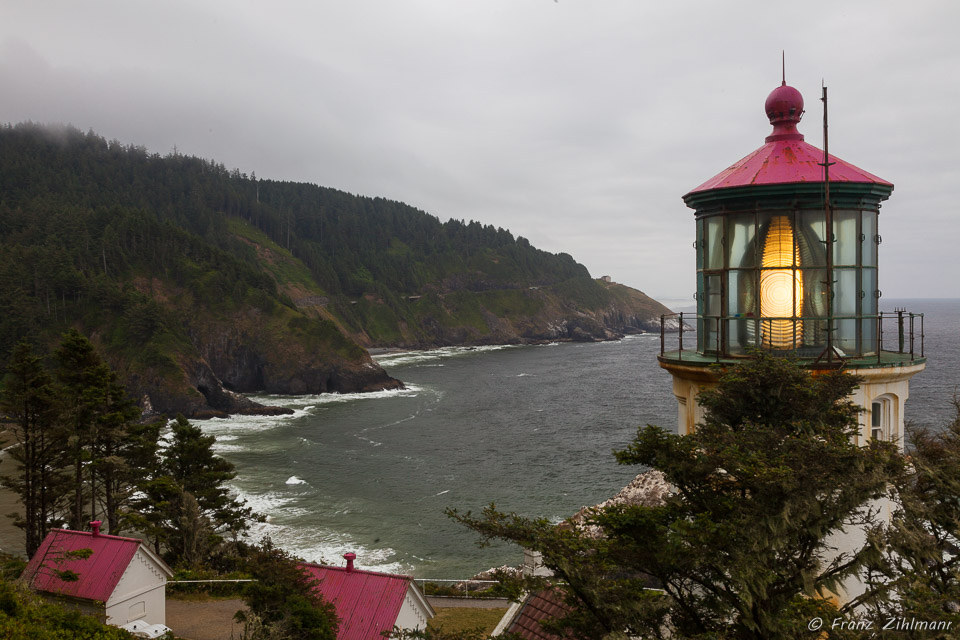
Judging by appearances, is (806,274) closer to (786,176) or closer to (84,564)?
(786,176)

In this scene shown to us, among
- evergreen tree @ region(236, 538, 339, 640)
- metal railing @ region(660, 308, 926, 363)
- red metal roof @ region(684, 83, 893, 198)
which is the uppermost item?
red metal roof @ region(684, 83, 893, 198)

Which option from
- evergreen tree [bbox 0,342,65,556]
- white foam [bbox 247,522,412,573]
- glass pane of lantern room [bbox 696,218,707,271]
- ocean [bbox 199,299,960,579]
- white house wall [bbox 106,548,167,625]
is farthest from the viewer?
ocean [bbox 199,299,960,579]

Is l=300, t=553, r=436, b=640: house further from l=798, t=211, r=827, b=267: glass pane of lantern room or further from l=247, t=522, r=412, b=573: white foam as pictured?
l=247, t=522, r=412, b=573: white foam

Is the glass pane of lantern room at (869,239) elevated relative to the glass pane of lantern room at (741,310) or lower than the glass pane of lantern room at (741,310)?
elevated

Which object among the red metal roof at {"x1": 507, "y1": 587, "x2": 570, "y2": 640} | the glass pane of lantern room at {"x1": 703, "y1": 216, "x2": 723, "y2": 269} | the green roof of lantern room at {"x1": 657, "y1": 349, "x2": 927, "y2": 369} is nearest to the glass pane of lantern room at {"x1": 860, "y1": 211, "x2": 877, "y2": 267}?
the green roof of lantern room at {"x1": 657, "y1": 349, "x2": 927, "y2": 369}

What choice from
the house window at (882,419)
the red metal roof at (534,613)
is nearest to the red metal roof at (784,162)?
the house window at (882,419)

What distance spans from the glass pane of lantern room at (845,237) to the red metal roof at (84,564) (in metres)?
14.0

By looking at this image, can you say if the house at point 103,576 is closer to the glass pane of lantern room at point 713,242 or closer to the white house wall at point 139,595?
the white house wall at point 139,595

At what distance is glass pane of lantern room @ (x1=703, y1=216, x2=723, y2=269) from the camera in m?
7.04

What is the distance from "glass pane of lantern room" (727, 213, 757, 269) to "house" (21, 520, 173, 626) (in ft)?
42.8

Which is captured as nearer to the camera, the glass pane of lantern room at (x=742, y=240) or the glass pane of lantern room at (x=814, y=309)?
the glass pane of lantern room at (x=814, y=309)

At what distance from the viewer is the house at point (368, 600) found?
11.4m

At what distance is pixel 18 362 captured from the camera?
59.1 feet

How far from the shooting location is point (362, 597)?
1186 cm
